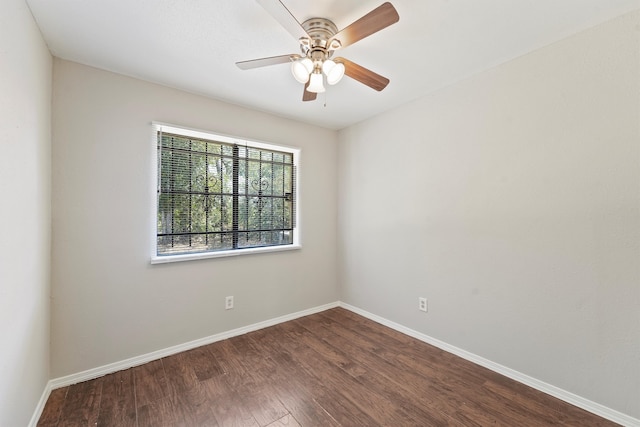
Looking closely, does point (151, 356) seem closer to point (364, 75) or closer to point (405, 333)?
point (405, 333)

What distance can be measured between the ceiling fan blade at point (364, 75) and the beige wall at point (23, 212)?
166cm

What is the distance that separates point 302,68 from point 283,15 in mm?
291

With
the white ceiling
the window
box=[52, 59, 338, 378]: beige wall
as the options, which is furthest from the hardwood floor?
the white ceiling

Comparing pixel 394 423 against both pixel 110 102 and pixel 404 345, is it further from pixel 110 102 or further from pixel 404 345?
pixel 110 102

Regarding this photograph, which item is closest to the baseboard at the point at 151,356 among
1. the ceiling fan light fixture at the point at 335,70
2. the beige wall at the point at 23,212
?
the beige wall at the point at 23,212

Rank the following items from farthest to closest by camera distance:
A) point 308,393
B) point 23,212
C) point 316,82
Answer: point 308,393 → point 316,82 → point 23,212

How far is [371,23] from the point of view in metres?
1.32

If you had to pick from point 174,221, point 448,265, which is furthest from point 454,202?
point 174,221

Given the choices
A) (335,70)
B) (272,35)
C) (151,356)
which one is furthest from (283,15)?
(151,356)

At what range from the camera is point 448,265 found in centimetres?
244

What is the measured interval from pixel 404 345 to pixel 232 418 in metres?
1.61

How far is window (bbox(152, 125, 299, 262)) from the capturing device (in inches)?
96.3

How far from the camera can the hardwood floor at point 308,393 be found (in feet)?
5.35

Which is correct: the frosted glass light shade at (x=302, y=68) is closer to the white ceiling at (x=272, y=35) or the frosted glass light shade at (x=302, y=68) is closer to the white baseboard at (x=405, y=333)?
the white ceiling at (x=272, y=35)
